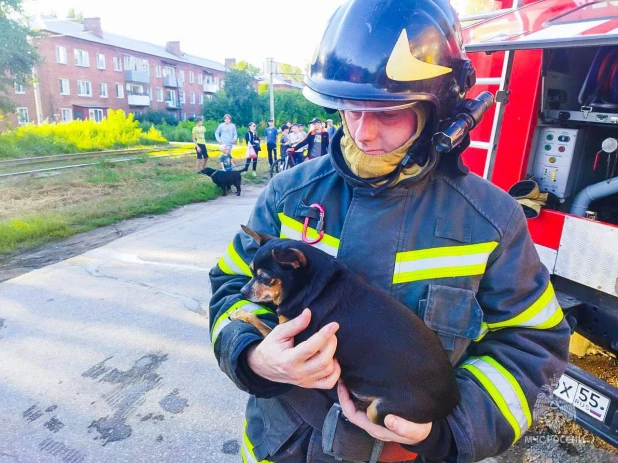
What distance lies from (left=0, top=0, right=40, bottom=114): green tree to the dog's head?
31.6m

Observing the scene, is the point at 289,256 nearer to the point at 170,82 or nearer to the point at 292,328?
the point at 292,328

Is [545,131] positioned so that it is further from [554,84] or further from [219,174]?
[219,174]

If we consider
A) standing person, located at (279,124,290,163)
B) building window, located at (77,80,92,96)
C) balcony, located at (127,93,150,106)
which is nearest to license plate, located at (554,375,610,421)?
standing person, located at (279,124,290,163)

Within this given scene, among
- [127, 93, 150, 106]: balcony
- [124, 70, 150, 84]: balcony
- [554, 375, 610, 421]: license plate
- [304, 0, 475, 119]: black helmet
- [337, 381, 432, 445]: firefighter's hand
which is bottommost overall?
[554, 375, 610, 421]: license plate

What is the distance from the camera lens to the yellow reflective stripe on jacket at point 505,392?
4.08 feet

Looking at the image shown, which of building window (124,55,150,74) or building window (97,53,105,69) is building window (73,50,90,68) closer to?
building window (97,53,105,69)

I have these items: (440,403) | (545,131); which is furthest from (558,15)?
(440,403)

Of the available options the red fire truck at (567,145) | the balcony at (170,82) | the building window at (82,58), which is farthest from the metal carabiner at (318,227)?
the balcony at (170,82)

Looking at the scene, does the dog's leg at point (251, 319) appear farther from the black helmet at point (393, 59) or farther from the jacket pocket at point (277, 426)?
the black helmet at point (393, 59)

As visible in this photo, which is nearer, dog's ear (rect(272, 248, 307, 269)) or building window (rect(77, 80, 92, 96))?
dog's ear (rect(272, 248, 307, 269))

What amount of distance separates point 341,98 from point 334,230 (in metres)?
0.42

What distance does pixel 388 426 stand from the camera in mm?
1161

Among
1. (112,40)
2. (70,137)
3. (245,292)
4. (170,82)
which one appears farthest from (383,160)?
(170,82)

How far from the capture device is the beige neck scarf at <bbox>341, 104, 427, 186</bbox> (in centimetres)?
130
